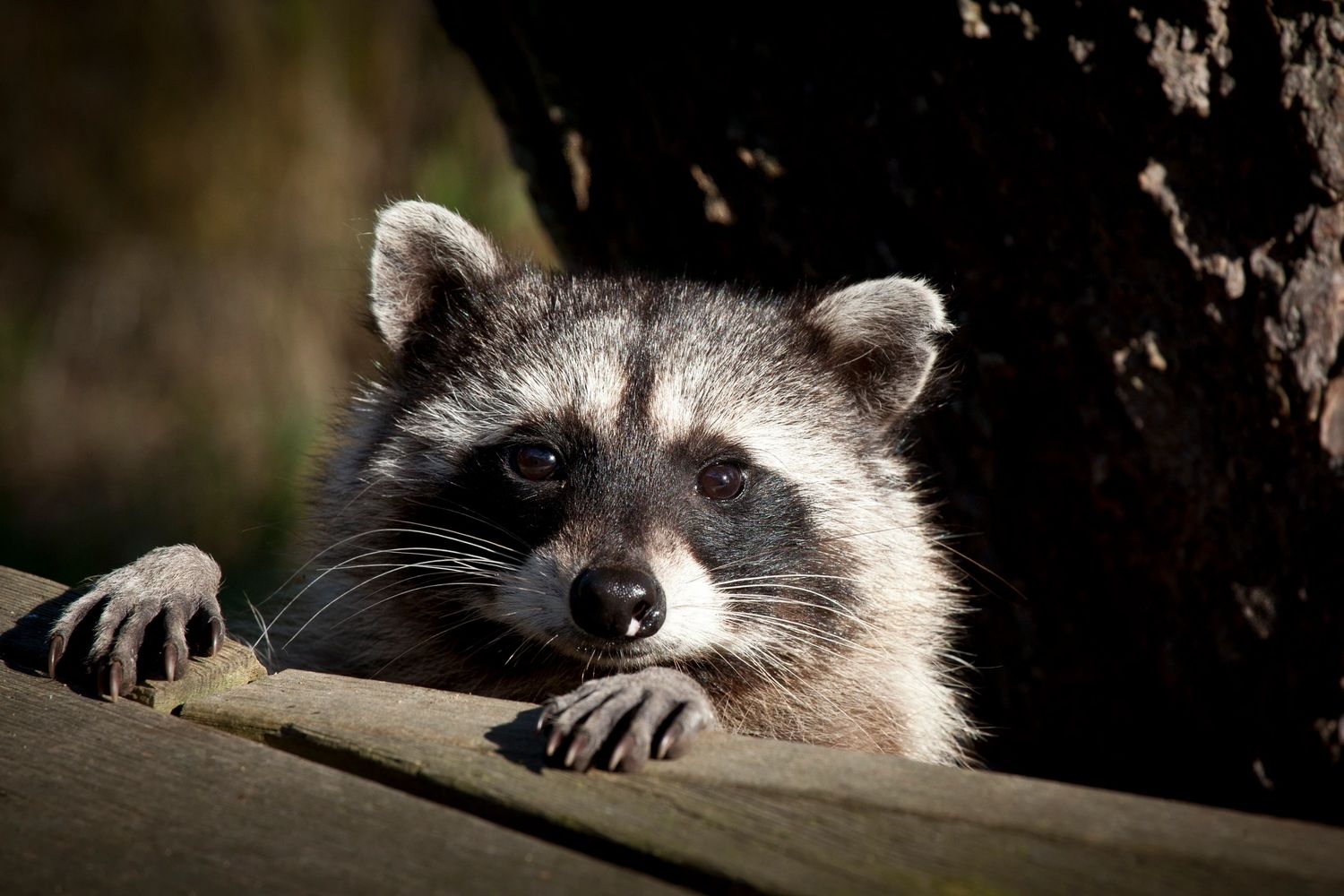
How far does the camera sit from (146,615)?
8.04ft

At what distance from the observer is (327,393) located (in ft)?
24.2

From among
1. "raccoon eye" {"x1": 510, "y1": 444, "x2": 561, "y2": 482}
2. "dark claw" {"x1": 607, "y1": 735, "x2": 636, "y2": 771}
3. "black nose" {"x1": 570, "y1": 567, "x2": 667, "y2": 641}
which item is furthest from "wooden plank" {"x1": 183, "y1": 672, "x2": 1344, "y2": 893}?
"raccoon eye" {"x1": 510, "y1": 444, "x2": 561, "y2": 482}

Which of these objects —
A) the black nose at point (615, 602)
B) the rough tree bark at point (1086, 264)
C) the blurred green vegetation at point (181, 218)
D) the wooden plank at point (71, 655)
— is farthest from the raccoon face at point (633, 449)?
the blurred green vegetation at point (181, 218)

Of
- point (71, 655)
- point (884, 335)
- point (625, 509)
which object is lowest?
point (71, 655)

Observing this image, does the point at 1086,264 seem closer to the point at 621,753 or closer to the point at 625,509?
the point at 625,509

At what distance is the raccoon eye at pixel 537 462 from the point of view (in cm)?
285

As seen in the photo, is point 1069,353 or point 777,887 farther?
point 1069,353

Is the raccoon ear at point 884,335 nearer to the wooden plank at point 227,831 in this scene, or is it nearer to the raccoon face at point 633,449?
the raccoon face at point 633,449

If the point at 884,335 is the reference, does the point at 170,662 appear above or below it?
below

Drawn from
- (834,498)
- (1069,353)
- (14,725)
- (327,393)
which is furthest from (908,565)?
(327,393)

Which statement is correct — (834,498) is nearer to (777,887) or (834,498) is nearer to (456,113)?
(777,887)

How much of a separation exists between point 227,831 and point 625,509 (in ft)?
3.90

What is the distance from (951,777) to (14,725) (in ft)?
4.72

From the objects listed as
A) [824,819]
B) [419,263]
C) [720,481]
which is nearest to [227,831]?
[824,819]
